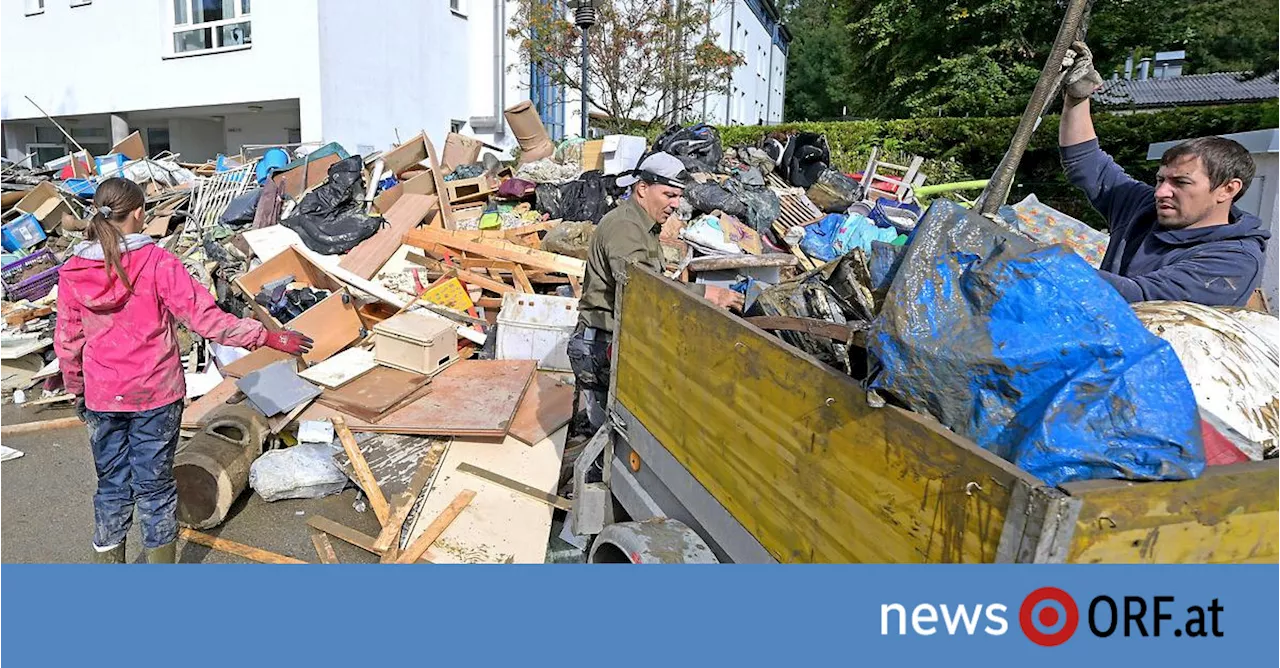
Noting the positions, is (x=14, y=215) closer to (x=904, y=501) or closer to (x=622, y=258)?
(x=622, y=258)

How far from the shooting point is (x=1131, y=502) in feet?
3.97

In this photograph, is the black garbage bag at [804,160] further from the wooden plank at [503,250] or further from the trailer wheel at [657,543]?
the trailer wheel at [657,543]

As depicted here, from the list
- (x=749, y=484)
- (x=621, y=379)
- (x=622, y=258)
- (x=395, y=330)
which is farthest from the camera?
(x=395, y=330)

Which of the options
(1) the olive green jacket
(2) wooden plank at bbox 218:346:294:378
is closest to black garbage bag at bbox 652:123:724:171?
(2) wooden plank at bbox 218:346:294:378

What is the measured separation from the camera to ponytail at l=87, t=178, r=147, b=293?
2.78 m

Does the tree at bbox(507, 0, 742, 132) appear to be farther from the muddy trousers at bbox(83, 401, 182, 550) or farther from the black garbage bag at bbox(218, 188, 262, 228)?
the muddy trousers at bbox(83, 401, 182, 550)

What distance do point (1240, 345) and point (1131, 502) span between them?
75cm

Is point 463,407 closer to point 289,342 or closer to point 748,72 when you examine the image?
point 289,342

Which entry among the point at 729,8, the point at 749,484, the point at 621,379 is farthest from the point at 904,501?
the point at 729,8

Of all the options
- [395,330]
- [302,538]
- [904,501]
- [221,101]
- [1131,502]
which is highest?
[221,101]

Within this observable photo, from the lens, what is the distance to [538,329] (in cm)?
571

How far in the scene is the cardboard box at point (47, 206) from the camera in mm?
9914

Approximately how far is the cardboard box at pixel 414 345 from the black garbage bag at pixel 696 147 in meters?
4.90

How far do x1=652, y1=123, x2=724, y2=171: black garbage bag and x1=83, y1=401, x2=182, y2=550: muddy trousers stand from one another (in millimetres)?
7370
